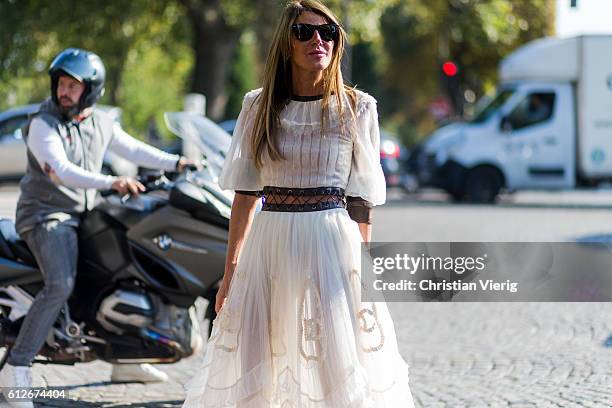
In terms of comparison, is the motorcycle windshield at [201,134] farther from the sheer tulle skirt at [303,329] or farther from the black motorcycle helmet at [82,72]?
the sheer tulle skirt at [303,329]

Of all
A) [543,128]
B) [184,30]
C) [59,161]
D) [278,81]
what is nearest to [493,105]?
[543,128]

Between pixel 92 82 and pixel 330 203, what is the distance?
1792 mm

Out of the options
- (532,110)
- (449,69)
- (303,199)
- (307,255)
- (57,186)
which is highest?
(449,69)

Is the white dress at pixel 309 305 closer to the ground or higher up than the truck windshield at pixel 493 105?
closer to the ground

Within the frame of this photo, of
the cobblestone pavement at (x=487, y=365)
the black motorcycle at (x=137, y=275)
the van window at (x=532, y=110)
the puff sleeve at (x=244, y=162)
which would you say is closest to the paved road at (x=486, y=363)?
the cobblestone pavement at (x=487, y=365)

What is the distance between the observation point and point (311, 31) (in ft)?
12.4

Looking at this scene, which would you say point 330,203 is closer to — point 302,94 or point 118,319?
point 302,94

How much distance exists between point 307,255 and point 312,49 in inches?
27.1

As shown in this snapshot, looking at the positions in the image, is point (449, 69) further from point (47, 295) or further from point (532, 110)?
point (47, 295)

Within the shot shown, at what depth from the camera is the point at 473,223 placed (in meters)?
16.0

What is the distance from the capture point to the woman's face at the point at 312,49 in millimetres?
3787

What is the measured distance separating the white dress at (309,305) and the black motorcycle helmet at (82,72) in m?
1.58

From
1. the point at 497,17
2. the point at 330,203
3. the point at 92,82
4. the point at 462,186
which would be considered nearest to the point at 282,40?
the point at 330,203

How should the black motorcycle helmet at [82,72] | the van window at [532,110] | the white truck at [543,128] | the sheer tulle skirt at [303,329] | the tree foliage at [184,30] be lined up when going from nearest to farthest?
the sheer tulle skirt at [303,329] < the black motorcycle helmet at [82,72] < the van window at [532,110] < the white truck at [543,128] < the tree foliage at [184,30]
